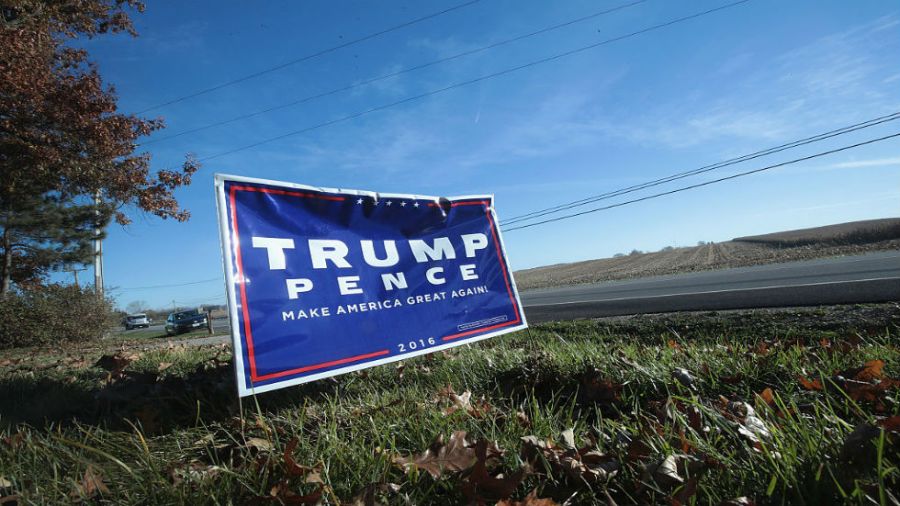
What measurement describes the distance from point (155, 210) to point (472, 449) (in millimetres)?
14792

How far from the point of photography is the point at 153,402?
292 centimetres

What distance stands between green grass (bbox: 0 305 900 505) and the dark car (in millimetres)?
23545

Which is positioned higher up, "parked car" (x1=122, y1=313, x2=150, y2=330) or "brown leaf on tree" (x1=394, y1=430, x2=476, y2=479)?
"parked car" (x1=122, y1=313, x2=150, y2=330)

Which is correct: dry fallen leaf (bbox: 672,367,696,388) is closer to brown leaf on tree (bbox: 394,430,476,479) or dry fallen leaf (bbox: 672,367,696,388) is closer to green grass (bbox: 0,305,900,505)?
green grass (bbox: 0,305,900,505)

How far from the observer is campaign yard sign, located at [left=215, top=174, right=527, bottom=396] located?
8.85ft

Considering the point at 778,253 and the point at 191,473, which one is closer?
the point at 191,473

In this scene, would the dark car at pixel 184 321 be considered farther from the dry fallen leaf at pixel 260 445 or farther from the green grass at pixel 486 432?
the dry fallen leaf at pixel 260 445

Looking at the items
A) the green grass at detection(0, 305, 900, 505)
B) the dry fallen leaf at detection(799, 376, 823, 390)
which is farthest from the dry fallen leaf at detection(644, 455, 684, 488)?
the dry fallen leaf at detection(799, 376, 823, 390)

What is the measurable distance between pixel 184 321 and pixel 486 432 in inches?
1078

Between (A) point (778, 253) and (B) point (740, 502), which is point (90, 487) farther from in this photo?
(A) point (778, 253)

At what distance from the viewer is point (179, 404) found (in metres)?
2.97

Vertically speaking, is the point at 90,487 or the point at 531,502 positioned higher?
the point at 90,487

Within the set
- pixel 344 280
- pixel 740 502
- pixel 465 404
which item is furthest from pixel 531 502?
pixel 344 280

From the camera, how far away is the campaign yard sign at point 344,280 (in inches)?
106
